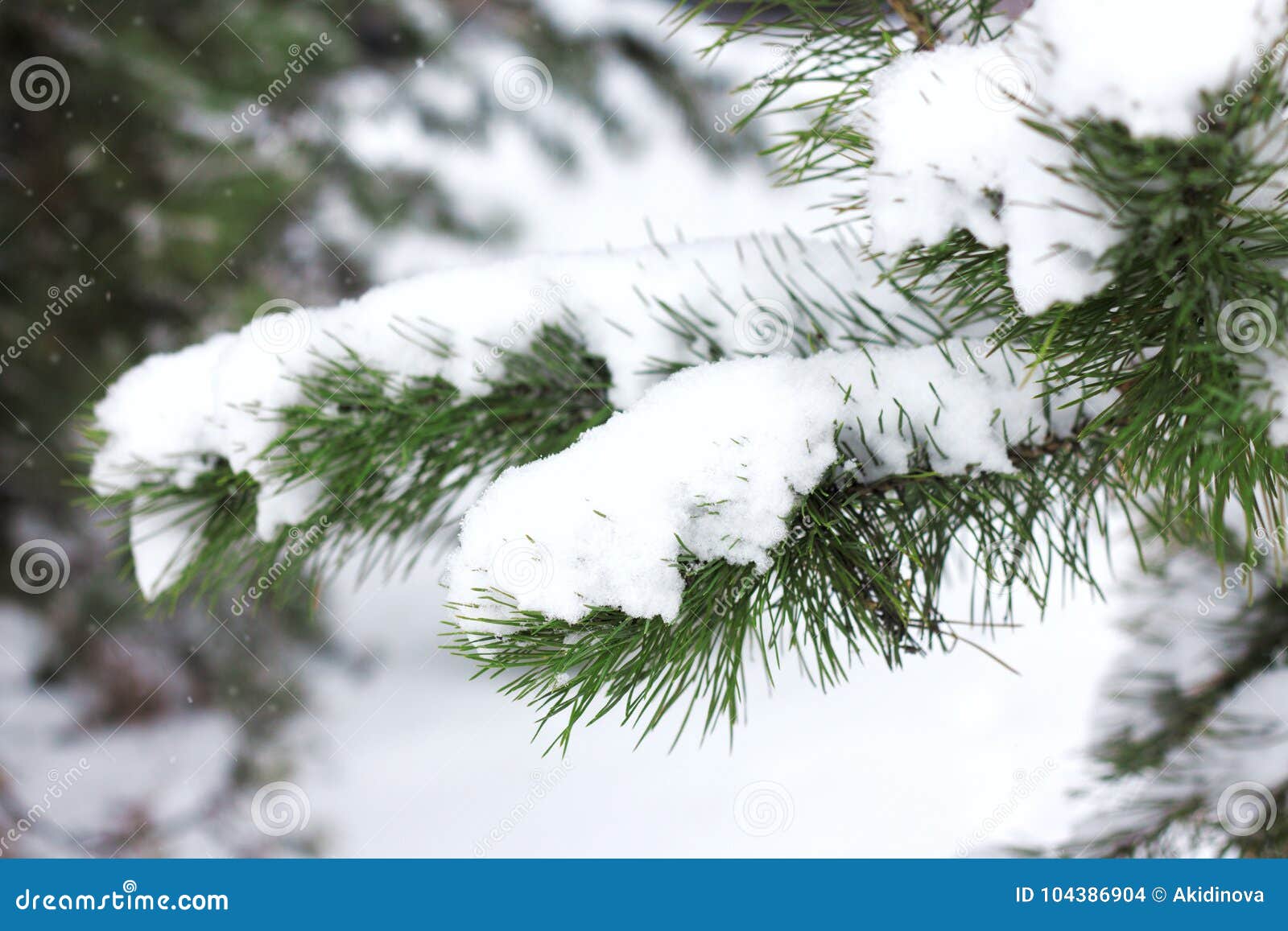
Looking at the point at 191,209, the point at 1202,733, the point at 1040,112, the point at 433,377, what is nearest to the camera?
the point at 1040,112

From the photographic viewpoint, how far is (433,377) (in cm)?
62

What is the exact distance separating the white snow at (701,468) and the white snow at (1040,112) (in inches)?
3.9

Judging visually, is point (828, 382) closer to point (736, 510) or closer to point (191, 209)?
point (736, 510)

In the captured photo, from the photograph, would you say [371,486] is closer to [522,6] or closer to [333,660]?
[522,6]

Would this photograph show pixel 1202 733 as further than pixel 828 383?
Yes

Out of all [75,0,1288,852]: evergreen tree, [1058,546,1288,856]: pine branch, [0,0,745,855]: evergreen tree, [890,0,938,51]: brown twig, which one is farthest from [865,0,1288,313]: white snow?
[0,0,745,855]: evergreen tree

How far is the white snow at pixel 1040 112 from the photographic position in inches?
12.0

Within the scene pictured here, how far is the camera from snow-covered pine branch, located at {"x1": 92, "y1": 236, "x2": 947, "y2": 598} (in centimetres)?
57

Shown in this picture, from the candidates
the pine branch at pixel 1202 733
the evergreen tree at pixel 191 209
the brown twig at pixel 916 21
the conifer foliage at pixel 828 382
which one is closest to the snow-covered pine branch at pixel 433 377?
the conifer foliage at pixel 828 382

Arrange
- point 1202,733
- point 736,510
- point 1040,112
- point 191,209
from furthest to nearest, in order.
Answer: point 191,209
point 1202,733
point 736,510
point 1040,112

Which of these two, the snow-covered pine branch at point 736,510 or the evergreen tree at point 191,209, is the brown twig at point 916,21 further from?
the evergreen tree at point 191,209

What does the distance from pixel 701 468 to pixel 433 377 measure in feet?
0.91

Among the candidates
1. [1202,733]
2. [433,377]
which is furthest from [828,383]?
[1202,733]

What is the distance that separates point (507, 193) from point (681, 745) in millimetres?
2194
